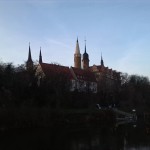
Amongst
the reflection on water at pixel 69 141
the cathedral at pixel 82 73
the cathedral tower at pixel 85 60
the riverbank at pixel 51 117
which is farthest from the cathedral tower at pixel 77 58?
the reflection on water at pixel 69 141

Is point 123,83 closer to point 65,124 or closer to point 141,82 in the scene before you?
point 141,82

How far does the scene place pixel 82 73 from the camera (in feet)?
393

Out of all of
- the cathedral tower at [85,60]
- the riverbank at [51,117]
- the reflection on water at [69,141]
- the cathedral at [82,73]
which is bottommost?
the reflection on water at [69,141]

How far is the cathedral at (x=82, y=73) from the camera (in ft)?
298

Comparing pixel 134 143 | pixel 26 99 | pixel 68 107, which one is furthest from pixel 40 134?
pixel 68 107

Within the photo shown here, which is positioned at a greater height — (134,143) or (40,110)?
(40,110)

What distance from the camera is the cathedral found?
298ft

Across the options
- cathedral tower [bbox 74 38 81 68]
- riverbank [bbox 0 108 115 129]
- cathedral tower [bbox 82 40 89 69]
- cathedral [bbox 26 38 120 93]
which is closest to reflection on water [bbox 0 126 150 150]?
riverbank [bbox 0 108 115 129]

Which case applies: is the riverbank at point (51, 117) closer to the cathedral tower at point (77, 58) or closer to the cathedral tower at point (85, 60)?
the cathedral tower at point (77, 58)

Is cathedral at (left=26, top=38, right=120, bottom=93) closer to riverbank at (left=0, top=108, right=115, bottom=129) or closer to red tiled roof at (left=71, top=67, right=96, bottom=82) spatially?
red tiled roof at (left=71, top=67, right=96, bottom=82)

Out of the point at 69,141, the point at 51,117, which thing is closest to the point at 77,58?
the point at 51,117

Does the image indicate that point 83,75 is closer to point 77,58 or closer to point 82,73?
point 82,73

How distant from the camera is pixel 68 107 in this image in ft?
244

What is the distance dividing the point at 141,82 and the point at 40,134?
7727cm
